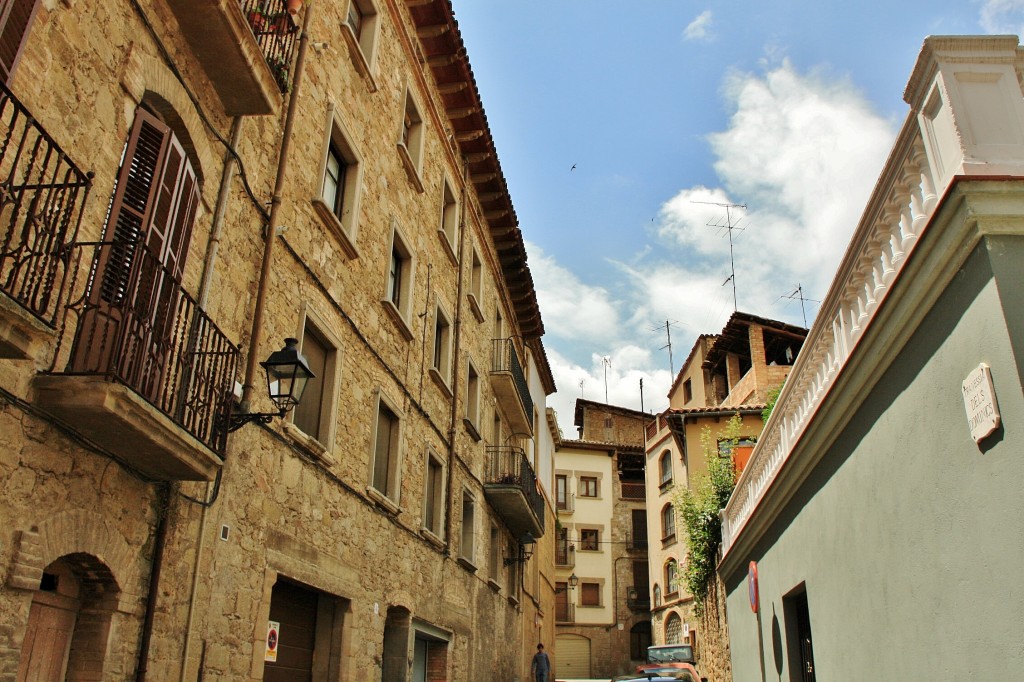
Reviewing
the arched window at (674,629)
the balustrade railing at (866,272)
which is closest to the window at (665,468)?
the arched window at (674,629)

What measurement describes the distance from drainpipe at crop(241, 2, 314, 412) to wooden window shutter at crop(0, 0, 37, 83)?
343cm

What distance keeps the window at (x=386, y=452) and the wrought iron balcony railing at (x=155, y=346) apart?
4587 mm

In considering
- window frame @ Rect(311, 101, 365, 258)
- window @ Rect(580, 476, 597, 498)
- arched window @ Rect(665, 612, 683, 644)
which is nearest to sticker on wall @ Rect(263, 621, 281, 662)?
window frame @ Rect(311, 101, 365, 258)

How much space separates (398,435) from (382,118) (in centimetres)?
492

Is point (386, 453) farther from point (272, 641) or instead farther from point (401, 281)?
point (272, 641)

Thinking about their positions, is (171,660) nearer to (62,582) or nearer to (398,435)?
(62,582)

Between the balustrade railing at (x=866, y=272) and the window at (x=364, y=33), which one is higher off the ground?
the window at (x=364, y=33)

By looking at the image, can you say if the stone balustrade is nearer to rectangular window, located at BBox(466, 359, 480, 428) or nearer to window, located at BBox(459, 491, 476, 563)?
window, located at BBox(459, 491, 476, 563)

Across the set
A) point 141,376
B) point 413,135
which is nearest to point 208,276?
point 141,376

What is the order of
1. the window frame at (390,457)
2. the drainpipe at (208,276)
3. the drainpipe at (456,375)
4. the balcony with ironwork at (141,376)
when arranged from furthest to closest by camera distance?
the drainpipe at (456,375), the window frame at (390,457), the drainpipe at (208,276), the balcony with ironwork at (141,376)

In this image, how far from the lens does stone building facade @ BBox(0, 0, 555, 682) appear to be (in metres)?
5.21

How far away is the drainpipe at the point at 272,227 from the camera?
8.05 meters

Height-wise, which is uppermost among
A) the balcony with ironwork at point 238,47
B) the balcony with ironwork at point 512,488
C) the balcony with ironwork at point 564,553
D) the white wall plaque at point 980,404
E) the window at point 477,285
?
the window at point 477,285

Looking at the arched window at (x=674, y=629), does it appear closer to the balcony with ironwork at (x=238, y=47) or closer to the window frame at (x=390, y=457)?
the window frame at (x=390, y=457)
